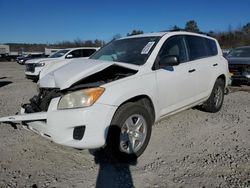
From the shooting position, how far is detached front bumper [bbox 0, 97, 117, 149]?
3.50m

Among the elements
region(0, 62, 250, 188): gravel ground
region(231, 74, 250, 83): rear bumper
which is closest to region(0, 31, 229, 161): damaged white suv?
region(0, 62, 250, 188): gravel ground

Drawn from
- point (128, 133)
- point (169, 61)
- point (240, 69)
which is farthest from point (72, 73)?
point (240, 69)

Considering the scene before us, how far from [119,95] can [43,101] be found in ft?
3.50

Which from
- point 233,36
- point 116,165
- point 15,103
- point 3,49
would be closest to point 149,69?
point 116,165

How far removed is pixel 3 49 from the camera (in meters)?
64.2

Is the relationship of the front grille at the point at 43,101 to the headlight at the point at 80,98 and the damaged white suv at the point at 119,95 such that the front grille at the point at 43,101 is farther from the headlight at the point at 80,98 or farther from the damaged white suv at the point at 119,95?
the headlight at the point at 80,98

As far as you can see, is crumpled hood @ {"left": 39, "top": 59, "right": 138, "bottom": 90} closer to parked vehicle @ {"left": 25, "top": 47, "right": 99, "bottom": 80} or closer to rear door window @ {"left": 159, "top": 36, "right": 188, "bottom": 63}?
rear door window @ {"left": 159, "top": 36, "right": 188, "bottom": 63}

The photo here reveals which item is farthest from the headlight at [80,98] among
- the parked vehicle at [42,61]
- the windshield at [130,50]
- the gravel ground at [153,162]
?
the parked vehicle at [42,61]

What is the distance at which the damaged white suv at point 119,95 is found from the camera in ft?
11.7

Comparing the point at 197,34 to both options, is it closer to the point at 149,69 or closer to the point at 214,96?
the point at 214,96

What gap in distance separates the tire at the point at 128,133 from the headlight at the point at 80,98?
0.39 metres

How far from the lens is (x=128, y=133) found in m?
3.98

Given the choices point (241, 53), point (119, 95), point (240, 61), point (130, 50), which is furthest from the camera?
point (241, 53)

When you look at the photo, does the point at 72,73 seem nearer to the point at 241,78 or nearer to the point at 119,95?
the point at 119,95
